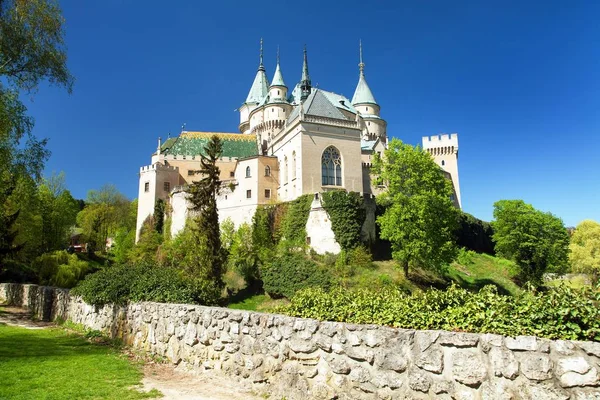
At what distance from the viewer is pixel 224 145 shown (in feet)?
188

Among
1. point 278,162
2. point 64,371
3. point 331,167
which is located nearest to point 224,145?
point 278,162

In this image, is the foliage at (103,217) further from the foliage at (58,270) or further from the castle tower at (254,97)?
the castle tower at (254,97)

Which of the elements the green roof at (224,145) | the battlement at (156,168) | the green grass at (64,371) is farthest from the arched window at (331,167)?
the green grass at (64,371)

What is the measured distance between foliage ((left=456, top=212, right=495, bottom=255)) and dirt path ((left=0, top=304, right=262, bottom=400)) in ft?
161

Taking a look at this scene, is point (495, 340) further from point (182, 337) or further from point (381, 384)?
point (182, 337)

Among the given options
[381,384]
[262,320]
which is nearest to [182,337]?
[262,320]

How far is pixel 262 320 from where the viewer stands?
7723mm

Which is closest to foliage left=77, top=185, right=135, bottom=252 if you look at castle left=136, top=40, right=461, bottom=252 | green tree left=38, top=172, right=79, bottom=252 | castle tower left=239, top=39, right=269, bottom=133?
green tree left=38, top=172, right=79, bottom=252

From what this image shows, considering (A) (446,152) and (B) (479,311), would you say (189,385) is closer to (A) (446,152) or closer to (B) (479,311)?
(B) (479,311)

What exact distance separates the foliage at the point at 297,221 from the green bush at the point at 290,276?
3531 mm

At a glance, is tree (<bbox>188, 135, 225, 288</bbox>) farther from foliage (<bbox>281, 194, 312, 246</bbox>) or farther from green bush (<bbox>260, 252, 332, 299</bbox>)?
foliage (<bbox>281, 194, 312, 246</bbox>)

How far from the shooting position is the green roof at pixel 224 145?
56.7 m

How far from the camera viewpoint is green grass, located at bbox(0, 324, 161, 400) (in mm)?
7262

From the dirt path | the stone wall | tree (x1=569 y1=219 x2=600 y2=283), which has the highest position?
tree (x1=569 y1=219 x2=600 y2=283)
